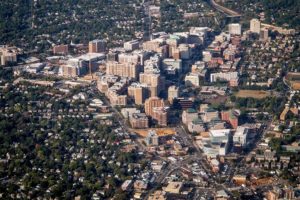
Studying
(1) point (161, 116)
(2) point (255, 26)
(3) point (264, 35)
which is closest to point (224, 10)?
(2) point (255, 26)

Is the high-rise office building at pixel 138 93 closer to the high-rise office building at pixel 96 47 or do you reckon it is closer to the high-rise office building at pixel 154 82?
the high-rise office building at pixel 154 82

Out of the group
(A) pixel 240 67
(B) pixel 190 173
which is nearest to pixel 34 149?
(B) pixel 190 173

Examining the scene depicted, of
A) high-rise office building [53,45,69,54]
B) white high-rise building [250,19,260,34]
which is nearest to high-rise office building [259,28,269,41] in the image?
white high-rise building [250,19,260,34]

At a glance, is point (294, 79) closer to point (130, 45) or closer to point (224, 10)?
point (130, 45)

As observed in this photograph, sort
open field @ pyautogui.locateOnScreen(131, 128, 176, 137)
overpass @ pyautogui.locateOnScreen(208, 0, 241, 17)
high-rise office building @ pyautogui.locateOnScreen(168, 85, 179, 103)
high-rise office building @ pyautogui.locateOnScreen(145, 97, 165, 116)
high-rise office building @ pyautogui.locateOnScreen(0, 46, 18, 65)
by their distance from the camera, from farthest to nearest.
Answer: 1. overpass @ pyautogui.locateOnScreen(208, 0, 241, 17)
2. high-rise office building @ pyautogui.locateOnScreen(0, 46, 18, 65)
3. high-rise office building @ pyautogui.locateOnScreen(168, 85, 179, 103)
4. high-rise office building @ pyautogui.locateOnScreen(145, 97, 165, 116)
5. open field @ pyautogui.locateOnScreen(131, 128, 176, 137)

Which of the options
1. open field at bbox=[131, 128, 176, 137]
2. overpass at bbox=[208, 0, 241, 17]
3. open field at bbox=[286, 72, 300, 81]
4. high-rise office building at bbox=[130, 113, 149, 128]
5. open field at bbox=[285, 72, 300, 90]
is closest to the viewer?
open field at bbox=[131, 128, 176, 137]

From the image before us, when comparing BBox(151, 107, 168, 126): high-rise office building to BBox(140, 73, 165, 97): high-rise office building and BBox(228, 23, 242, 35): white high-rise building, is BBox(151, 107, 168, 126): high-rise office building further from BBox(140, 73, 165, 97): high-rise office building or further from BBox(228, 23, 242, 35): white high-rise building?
BBox(228, 23, 242, 35): white high-rise building

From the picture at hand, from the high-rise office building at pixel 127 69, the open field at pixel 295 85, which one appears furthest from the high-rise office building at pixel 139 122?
the open field at pixel 295 85

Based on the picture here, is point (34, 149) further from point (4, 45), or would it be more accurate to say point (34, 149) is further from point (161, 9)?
point (161, 9)
